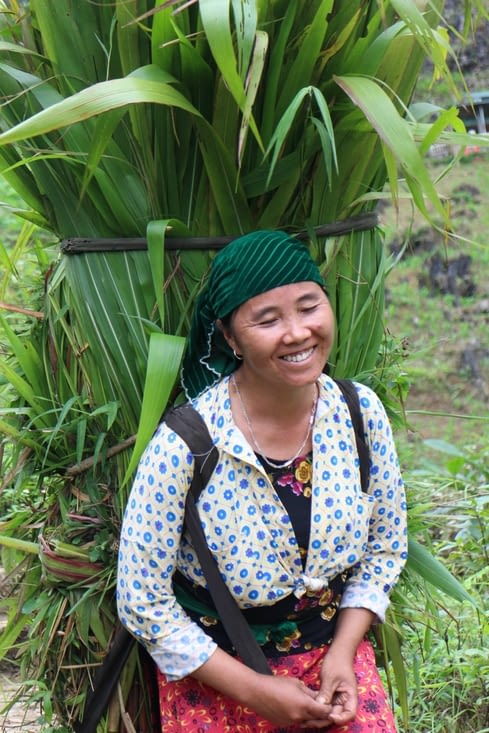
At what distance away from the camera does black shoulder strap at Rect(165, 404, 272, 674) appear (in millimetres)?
1767

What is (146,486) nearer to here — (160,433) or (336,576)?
(160,433)

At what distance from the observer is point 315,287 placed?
177 centimetres

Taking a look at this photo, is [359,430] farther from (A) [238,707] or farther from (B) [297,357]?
(A) [238,707]

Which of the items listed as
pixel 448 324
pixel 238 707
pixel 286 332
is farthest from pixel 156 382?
pixel 448 324

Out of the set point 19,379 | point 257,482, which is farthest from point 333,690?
point 19,379

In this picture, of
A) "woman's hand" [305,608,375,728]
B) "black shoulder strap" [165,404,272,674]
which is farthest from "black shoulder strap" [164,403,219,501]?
"woman's hand" [305,608,375,728]

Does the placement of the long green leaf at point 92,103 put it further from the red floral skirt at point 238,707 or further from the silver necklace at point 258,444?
the red floral skirt at point 238,707

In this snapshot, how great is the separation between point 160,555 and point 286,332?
42 cm

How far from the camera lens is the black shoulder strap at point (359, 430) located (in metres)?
1.90

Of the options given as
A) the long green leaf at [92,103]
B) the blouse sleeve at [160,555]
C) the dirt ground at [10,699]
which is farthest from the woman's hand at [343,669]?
the dirt ground at [10,699]

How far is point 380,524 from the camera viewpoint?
1.96m

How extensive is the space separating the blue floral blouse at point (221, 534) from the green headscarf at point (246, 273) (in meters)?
0.14

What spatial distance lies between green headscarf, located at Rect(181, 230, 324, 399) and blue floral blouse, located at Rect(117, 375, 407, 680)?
0.45 feet

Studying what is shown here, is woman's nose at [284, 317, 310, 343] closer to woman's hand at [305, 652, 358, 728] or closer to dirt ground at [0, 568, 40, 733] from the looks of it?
woman's hand at [305, 652, 358, 728]
